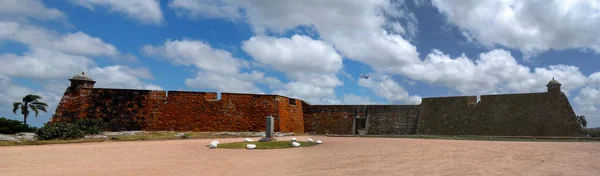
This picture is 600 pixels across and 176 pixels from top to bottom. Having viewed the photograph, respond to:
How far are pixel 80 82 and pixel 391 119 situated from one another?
18.4 metres

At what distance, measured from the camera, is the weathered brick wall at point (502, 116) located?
19.8 meters

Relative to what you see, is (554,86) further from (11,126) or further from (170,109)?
(11,126)

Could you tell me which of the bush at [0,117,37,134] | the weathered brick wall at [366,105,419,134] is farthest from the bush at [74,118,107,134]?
the weathered brick wall at [366,105,419,134]

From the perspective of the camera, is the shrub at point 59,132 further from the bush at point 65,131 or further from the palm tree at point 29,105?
the palm tree at point 29,105

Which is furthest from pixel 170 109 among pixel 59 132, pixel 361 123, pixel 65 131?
pixel 361 123

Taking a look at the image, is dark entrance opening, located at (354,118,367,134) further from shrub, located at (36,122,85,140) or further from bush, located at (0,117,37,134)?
bush, located at (0,117,37,134)

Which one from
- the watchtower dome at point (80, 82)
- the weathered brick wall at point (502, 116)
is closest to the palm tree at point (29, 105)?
the watchtower dome at point (80, 82)

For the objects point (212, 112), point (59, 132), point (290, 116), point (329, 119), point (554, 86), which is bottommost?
point (59, 132)

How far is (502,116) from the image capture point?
21.8m

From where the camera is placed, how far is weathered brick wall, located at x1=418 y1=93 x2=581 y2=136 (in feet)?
65.1

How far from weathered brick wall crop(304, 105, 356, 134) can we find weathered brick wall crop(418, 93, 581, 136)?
4.57 m

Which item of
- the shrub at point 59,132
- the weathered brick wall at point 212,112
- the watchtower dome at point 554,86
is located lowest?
the shrub at point 59,132

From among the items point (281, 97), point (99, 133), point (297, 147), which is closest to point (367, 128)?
point (281, 97)

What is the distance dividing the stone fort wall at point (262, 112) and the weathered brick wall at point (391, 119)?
0.07m
